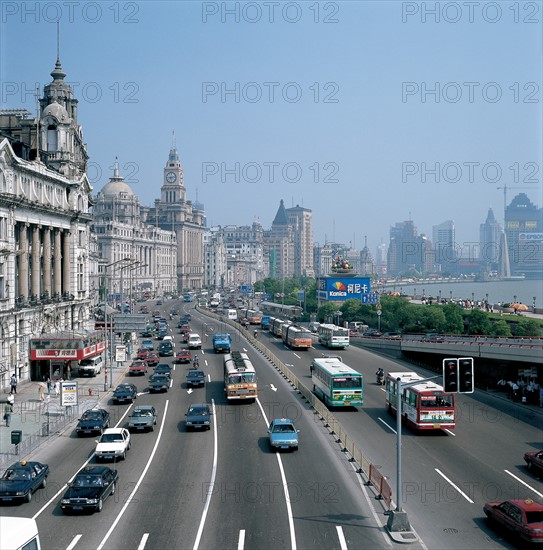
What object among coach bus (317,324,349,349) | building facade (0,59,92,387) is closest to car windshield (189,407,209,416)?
building facade (0,59,92,387)

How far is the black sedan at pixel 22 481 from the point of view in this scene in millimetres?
24047

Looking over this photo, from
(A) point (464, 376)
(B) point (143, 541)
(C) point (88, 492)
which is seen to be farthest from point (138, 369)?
(A) point (464, 376)

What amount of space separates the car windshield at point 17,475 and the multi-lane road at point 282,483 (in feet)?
3.12

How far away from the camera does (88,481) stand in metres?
23.8

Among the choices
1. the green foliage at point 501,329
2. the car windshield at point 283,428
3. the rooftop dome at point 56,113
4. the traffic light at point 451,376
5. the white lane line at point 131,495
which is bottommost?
the white lane line at point 131,495

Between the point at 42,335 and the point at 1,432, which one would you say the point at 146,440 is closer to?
the point at 1,432

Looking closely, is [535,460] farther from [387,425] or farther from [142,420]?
[142,420]

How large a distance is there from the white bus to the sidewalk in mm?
14678

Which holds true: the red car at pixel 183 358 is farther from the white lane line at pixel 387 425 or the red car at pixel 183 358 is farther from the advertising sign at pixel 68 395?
the white lane line at pixel 387 425

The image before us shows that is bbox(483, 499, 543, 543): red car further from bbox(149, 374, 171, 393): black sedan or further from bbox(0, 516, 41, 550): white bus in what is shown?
bbox(149, 374, 171, 393): black sedan

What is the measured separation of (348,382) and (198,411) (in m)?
9.00

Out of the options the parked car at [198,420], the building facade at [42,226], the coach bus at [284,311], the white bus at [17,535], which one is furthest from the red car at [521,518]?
the coach bus at [284,311]

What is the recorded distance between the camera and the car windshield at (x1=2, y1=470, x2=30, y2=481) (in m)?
24.9

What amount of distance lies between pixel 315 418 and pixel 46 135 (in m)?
43.3
